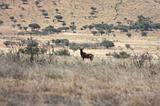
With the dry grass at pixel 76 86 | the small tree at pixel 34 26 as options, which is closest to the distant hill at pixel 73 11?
the small tree at pixel 34 26

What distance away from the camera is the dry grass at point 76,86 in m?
9.16

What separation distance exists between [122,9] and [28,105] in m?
67.8

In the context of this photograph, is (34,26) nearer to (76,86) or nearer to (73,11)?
(73,11)

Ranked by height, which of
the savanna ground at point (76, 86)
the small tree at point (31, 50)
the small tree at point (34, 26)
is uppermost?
the savanna ground at point (76, 86)

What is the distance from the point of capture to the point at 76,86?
10578 mm

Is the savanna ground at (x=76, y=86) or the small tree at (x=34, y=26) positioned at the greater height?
the savanna ground at (x=76, y=86)

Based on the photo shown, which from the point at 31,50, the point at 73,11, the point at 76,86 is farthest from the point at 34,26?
the point at 76,86

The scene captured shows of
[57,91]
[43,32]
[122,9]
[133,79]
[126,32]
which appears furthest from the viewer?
[122,9]

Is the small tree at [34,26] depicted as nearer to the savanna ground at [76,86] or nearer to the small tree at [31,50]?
the small tree at [31,50]

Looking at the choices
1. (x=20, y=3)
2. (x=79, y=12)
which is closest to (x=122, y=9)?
(x=79, y=12)

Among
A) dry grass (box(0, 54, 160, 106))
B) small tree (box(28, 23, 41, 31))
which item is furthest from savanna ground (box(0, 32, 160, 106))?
small tree (box(28, 23, 41, 31))

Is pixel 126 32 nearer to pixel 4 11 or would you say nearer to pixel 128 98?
pixel 4 11

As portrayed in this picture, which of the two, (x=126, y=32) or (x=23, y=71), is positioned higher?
(x=23, y=71)

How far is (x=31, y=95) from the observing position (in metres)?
9.61
